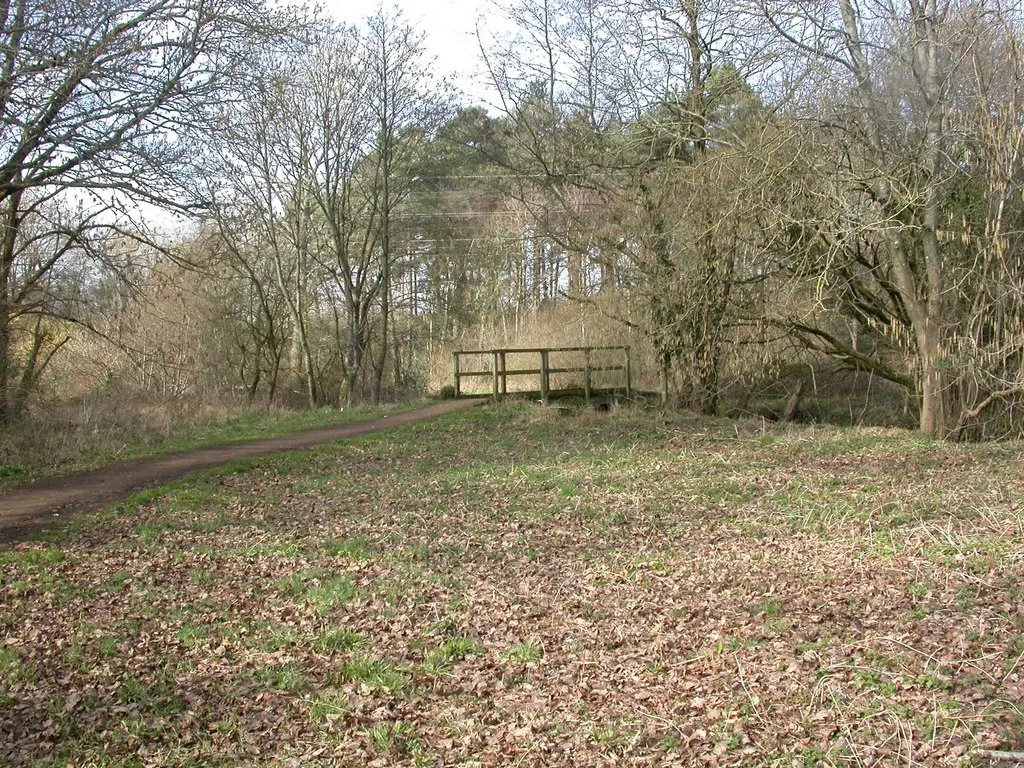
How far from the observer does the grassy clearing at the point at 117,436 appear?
1232 cm

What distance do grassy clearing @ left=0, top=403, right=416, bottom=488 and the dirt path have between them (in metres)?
0.46

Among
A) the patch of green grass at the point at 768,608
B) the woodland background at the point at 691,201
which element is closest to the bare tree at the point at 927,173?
the woodland background at the point at 691,201

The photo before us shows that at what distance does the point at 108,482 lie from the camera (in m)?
11.1

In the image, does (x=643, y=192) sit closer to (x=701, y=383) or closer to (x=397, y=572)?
(x=701, y=383)

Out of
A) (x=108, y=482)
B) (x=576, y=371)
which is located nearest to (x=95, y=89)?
(x=108, y=482)

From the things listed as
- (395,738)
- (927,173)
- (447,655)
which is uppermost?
(927,173)

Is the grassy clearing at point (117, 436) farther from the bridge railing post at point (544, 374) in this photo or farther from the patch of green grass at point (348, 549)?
the patch of green grass at point (348, 549)

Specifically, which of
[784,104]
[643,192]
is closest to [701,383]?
[643,192]

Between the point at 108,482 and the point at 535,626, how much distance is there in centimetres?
739

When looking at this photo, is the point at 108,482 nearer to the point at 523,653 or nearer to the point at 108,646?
the point at 108,646

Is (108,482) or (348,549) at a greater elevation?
(108,482)

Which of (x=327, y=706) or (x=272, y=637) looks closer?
(x=327, y=706)

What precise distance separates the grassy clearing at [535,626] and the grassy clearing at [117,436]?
3246 millimetres

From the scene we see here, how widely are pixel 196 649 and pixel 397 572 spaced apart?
1.84m
